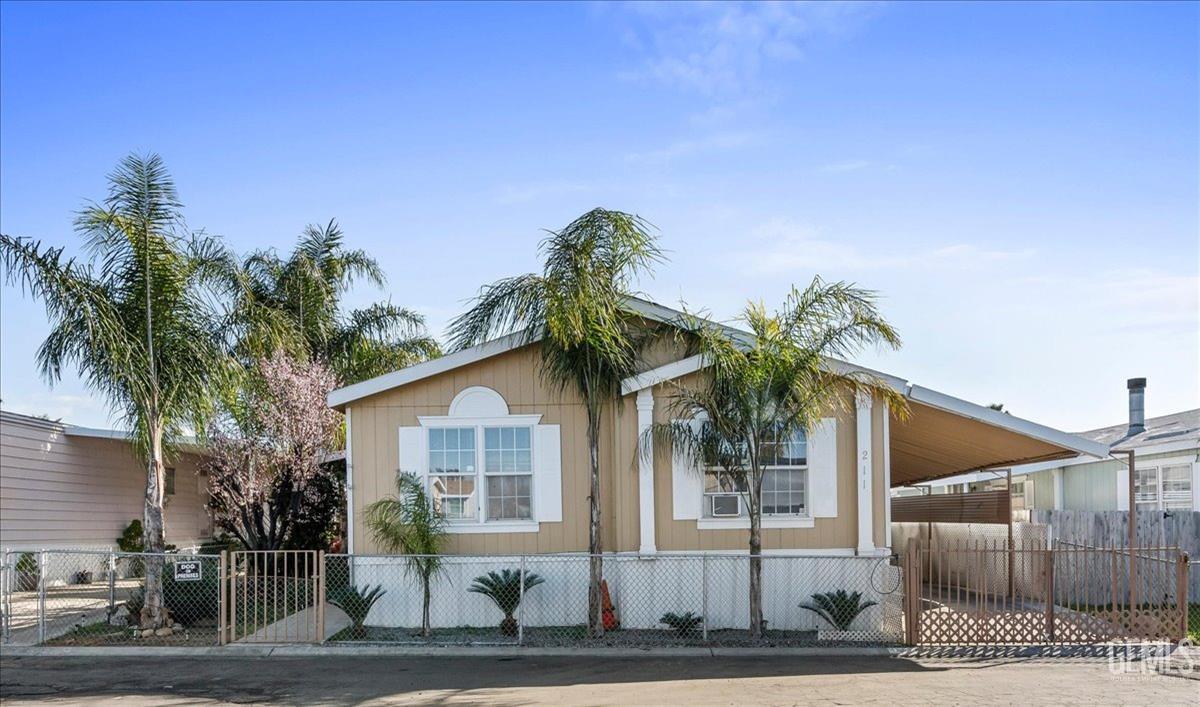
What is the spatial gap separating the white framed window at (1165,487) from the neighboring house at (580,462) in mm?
6088

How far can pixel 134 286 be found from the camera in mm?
14898

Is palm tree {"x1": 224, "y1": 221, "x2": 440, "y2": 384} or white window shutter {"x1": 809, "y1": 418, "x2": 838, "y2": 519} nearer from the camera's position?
white window shutter {"x1": 809, "y1": 418, "x2": 838, "y2": 519}

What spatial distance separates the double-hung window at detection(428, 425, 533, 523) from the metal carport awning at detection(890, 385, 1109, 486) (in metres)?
5.29

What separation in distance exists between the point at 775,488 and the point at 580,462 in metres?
2.69

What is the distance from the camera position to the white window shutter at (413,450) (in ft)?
48.5

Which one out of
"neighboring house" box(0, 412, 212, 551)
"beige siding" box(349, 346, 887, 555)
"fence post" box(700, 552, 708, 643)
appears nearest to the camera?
"fence post" box(700, 552, 708, 643)

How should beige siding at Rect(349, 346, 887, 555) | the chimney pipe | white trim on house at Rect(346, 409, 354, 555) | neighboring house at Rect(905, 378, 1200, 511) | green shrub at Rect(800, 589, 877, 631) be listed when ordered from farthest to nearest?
the chimney pipe → neighboring house at Rect(905, 378, 1200, 511) → white trim on house at Rect(346, 409, 354, 555) → beige siding at Rect(349, 346, 887, 555) → green shrub at Rect(800, 589, 877, 631)

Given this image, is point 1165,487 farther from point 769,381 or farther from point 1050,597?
point 769,381

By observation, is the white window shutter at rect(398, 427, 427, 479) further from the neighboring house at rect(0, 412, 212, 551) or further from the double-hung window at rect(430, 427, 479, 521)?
the neighboring house at rect(0, 412, 212, 551)

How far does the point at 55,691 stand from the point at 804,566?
895cm

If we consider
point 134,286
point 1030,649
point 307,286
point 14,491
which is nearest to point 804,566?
point 1030,649

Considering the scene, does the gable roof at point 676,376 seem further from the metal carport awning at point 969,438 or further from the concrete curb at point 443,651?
the concrete curb at point 443,651

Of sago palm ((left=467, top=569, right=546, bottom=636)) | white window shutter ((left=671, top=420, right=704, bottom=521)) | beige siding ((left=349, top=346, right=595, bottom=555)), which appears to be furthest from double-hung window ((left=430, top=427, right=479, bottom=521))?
white window shutter ((left=671, top=420, right=704, bottom=521))

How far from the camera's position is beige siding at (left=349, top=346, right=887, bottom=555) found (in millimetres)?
14422
